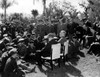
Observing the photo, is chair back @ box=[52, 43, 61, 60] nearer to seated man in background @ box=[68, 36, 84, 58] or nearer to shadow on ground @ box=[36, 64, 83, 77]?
shadow on ground @ box=[36, 64, 83, 77]

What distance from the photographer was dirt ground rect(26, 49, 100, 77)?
6961 millimetres

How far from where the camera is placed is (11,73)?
5387 millimetres

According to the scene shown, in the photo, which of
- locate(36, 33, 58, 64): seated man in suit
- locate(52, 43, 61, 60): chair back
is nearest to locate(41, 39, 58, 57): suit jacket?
locate(36, 33, 58, 64): seated man in suit

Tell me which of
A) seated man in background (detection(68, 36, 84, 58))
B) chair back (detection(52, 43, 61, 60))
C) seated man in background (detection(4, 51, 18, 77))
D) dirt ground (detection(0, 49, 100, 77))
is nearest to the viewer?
seated man in background (detection(4, 51, 18, 77))

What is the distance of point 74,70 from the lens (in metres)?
7.39

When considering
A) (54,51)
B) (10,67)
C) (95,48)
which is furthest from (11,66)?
(95,48)

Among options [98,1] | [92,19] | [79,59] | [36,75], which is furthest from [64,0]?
[36,75]

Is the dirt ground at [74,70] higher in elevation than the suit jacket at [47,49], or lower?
lower

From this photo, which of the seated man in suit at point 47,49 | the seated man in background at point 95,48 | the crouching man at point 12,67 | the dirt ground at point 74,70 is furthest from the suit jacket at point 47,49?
the crouching man at point 12,67

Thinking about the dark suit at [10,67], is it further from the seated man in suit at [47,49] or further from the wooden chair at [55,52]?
the seated man in suit at [47,49]

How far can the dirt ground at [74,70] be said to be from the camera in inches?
274

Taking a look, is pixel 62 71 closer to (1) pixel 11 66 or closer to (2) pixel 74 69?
(2) pixel 74 69

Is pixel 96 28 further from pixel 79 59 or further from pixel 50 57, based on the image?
pixel 50 57

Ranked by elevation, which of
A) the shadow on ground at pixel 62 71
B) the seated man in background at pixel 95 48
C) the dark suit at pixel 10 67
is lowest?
the shadow on ground at pixel 62 71
